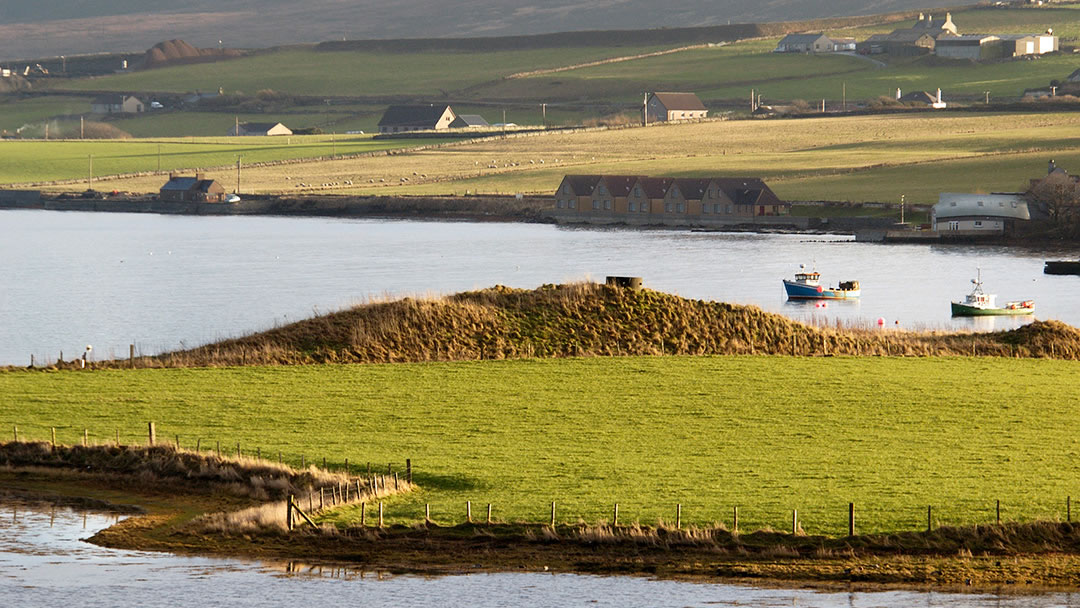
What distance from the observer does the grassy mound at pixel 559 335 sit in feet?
147

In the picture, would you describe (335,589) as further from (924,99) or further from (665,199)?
(924,99)

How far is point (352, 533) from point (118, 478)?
643cm

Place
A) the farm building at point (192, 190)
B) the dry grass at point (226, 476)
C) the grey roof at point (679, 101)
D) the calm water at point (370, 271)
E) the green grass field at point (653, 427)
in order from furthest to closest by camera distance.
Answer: the grey roof at point (679, 101), the farm building at point (192, 190), the calm water at point (370, 271), the dry grass at point (226, 476), the green grass field at point (653, 427)

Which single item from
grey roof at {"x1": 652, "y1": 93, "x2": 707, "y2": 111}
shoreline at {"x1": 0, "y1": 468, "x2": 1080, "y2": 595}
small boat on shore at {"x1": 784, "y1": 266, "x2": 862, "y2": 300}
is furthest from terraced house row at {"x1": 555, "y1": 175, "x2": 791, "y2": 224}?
shoreline at {"x1": 0, "y1": 468, "x2": 1080, "y2": 595}

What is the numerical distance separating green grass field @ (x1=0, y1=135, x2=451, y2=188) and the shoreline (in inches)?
5671

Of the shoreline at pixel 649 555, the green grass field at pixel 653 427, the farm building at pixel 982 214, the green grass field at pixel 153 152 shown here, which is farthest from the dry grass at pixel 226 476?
the green grass field at pixel 153 152

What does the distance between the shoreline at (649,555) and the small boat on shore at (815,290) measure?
55.6m

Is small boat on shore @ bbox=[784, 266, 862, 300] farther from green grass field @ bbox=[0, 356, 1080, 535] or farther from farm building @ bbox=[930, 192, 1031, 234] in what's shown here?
green grass field @ bbox=[0, 356, 1080, 535]

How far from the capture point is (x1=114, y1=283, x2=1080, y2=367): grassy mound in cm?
4472

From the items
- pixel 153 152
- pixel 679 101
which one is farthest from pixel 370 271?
pixel 679 101

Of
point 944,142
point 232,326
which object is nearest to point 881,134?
point 944,142

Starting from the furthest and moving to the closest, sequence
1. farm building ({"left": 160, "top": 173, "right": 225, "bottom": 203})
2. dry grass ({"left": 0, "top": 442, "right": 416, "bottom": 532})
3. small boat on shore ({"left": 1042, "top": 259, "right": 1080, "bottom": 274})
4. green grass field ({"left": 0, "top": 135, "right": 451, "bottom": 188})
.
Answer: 1. green grass field ({"left": 0, "top": 135, "right": 451, "bottom": 188})
2. farm building ({"left": 160, "top": 173, "right": 225, "bottom": 203})
3. small boat on shore ({"left": 1042, "top": 259, "right": 1080, "bottom": 274})
4. dry grass ({"left": 0, "top": 442, "right": 416, "bottom": 532})

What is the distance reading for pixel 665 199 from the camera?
13400 cm

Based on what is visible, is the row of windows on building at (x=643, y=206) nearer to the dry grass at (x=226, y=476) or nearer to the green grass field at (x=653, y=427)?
the green grass field at (x=653, y=427)
